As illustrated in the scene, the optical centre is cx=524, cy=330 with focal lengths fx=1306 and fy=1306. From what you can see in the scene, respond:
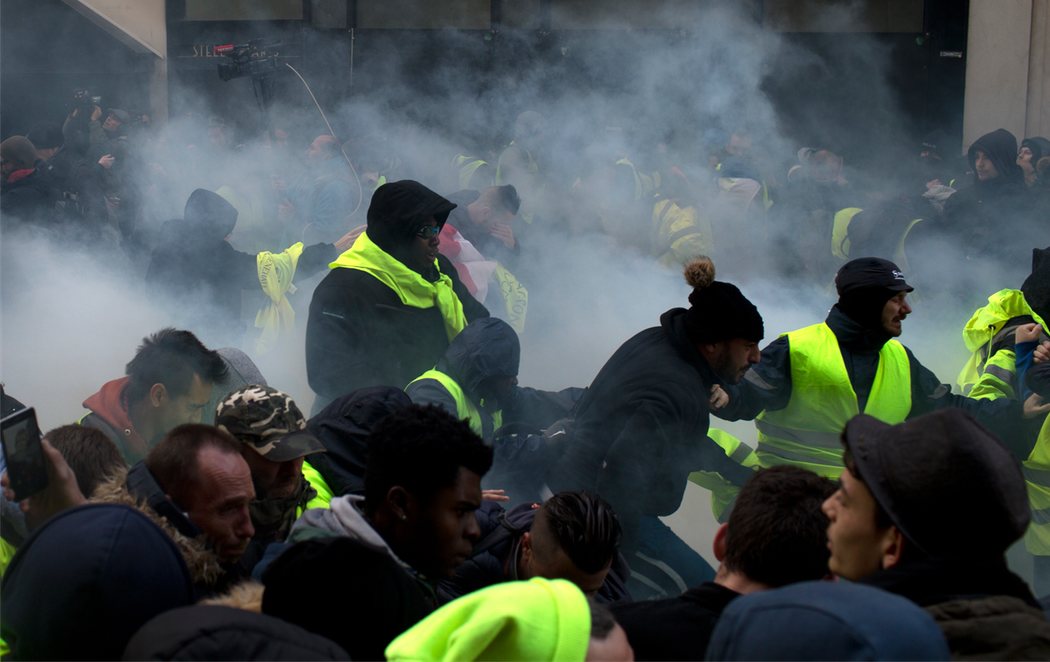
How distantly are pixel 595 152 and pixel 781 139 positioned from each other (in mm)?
1731

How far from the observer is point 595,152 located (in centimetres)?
971

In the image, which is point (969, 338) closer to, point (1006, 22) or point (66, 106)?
point (1006, 22)

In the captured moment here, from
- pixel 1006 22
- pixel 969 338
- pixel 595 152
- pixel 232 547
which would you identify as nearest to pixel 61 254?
pixel 595 152

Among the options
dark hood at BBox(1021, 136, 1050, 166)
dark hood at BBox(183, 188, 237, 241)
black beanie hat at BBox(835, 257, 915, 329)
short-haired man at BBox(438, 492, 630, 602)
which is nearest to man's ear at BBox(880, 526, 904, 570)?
short-haired man at BBox(438, 492, 630, 602)

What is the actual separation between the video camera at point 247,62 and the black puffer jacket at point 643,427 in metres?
6.20

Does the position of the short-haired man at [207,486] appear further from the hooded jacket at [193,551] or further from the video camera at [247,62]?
the video camera at [247,62]

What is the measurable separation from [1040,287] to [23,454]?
328 cm

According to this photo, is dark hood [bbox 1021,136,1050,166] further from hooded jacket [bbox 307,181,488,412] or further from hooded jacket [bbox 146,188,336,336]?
hooded jacket [bbox 307,181,488,412]

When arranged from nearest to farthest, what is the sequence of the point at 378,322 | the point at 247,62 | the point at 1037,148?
the point at 378,322 < the point at 1037,148 < the point at 247,62

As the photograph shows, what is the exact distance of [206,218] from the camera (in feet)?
21.1

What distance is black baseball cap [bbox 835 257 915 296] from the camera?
3844mm

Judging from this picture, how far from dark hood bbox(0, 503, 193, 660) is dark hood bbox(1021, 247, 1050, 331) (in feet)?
10.7

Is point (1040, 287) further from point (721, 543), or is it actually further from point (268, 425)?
point (268, 425)

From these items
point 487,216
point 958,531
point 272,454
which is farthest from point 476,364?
point 487,216
